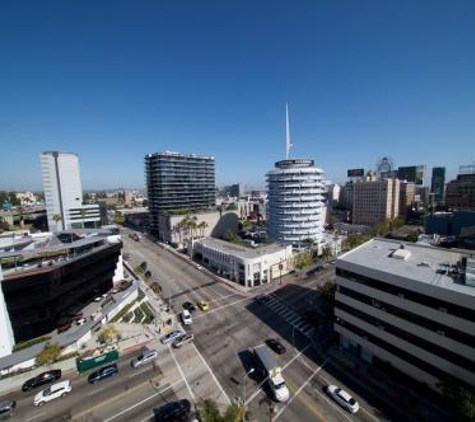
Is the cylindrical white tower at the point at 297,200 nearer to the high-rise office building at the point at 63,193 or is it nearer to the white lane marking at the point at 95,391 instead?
the white lane marking at the point at 95,391

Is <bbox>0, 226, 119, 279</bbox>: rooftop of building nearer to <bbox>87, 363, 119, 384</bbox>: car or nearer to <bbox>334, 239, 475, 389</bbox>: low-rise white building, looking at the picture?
<bbox>87, 363, 119, 384</bbox>: car

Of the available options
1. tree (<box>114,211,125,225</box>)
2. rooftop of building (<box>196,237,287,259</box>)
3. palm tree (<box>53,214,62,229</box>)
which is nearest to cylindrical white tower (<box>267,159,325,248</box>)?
rooftop of building (<box>196,237,287,259</box>)

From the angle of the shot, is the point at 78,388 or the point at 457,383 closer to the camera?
the point at 457,383

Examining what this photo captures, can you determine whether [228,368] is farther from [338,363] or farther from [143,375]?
[338,363]

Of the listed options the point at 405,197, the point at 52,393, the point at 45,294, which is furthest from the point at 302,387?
the point at 405,197

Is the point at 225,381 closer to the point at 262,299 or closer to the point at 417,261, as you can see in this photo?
the point at 262,299

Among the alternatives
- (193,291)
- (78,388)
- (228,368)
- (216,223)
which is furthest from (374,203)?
(78,388)
